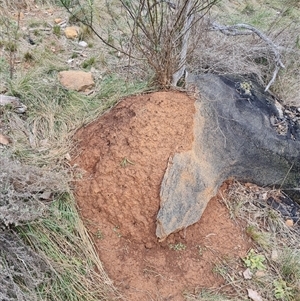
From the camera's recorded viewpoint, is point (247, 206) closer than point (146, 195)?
No

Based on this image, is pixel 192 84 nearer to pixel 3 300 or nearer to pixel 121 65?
pixel 121 65

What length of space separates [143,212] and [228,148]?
0.70 metres

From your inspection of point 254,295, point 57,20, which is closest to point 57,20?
point 57,20

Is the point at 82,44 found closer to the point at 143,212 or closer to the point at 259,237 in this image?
the point at 143,212

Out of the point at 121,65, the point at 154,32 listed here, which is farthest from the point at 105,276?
the point at 121,65

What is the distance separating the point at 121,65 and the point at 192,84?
931 mm

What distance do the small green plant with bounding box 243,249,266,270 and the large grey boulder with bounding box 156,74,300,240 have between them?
1.18 feet

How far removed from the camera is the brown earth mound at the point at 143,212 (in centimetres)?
187

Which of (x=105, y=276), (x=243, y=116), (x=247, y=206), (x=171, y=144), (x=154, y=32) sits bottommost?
(x=105, y=276)

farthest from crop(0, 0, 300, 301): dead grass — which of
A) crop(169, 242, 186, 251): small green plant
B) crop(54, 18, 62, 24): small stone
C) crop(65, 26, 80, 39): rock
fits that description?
crop(54, 18, 62, 24): small stone

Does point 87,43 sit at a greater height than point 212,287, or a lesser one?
→ greater

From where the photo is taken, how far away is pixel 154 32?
2223 millimetres

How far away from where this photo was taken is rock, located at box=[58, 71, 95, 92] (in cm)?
270

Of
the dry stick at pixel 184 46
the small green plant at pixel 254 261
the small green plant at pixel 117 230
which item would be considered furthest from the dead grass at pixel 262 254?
the dry stick at pixel 184 46
